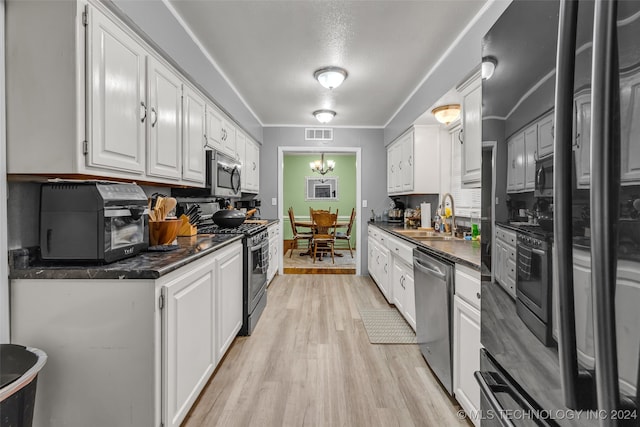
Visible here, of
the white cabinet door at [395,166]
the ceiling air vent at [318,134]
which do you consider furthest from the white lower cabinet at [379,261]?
the ceiling air vent at [318,134]

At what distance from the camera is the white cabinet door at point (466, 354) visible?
1592 mm

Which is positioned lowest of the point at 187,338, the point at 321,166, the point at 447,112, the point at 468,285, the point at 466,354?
the point at 466,354

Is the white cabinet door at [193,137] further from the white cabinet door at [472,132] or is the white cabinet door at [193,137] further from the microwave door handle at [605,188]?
the microwave door handle at [605,188]

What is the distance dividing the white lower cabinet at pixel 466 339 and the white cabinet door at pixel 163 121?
6.30 ft

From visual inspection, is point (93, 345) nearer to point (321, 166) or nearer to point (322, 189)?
point (321, 166)

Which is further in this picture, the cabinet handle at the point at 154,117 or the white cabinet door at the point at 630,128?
the cabinet handle at the point at 154,117

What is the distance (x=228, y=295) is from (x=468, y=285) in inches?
64.1

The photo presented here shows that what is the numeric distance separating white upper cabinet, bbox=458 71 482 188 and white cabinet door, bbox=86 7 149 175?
6.89 feet

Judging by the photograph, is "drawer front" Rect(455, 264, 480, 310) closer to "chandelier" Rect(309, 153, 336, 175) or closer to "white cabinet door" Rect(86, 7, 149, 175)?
"white cabinet door" Rect(86, 7, 149, 175)

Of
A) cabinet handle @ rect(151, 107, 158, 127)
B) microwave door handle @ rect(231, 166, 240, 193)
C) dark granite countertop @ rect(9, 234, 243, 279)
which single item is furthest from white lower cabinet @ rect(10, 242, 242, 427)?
microwave door handle @ rect(231, 166, 240, 193)

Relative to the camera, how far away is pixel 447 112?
3.08 m

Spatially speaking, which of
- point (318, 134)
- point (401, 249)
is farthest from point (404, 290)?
point (318, 134)

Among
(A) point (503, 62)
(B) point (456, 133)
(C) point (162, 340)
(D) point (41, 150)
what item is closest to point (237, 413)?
(C) point (162, 340)

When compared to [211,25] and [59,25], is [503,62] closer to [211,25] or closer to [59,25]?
[59,25]
